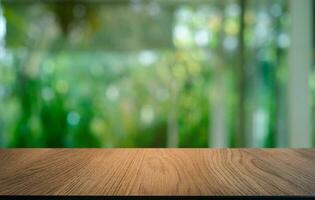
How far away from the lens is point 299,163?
71 centimetres

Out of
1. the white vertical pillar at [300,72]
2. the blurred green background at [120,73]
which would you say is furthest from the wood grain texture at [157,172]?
the blurred green background at [120,73]

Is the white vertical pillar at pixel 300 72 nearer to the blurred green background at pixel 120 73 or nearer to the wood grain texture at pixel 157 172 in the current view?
the blurred green background at pixel 120 73

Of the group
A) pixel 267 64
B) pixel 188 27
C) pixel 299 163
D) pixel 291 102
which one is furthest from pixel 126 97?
pixel 299 163

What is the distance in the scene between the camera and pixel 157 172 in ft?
2.06

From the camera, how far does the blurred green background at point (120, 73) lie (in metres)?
3.53

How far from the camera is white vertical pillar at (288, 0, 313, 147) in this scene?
7.17 feet

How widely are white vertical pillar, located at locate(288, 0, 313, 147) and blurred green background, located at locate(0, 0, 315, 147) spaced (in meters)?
1.11

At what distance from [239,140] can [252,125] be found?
318 mm

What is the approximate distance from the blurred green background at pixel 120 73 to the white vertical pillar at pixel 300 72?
1106 millimetres

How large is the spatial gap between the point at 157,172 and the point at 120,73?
3008mm

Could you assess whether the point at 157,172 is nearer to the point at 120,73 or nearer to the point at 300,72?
the point at 300,72

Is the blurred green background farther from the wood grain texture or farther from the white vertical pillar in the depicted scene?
the wood grain texture

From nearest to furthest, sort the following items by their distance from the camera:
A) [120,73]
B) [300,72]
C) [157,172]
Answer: [157,172]
[300,72]
[120,73]

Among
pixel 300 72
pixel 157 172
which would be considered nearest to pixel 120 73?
pixel 300 72
